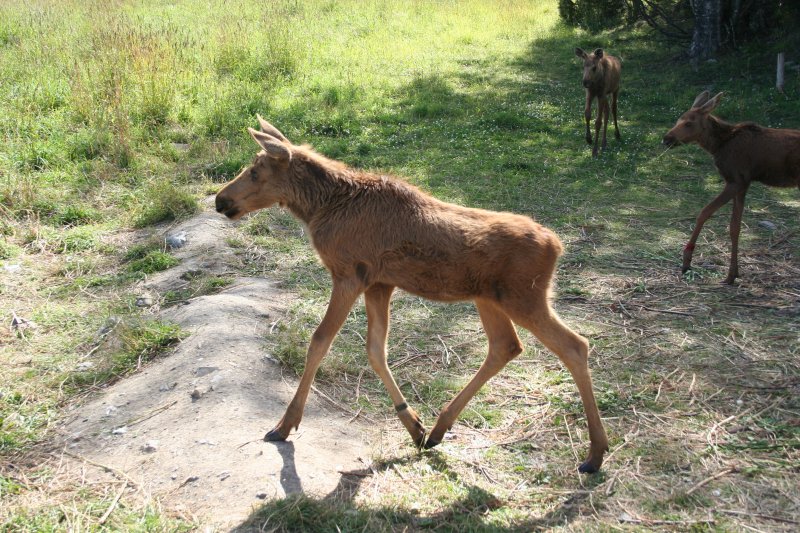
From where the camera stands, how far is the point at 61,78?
12.9m

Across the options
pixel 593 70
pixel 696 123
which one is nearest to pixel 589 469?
pixel 696 123

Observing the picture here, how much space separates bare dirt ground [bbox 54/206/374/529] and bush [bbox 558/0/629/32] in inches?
655

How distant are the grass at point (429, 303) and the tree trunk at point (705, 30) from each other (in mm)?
506

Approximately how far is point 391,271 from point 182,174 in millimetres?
6415

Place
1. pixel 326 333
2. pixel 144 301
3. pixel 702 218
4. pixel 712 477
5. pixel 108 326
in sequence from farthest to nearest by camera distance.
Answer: pixel 702 218
pixel 144 301
pixel 108 326
pixel 326 333
pixel 712 477

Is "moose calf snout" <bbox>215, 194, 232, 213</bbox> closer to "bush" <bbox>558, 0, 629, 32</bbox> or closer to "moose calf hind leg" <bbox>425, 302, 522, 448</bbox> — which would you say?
"moose calf hind leg" <bbox>425, 302, 522, 448</bbox>

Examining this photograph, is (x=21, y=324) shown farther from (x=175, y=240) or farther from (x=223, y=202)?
(x=223, y=202)

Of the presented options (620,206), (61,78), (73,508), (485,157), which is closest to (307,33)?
(61,78)

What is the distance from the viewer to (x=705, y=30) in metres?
18.0

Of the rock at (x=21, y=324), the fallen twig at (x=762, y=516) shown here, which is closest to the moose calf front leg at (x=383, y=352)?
the fallen twig at (x=762, y=516)

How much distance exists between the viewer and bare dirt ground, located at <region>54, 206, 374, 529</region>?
4426mm

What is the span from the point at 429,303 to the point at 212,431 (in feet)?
10.2

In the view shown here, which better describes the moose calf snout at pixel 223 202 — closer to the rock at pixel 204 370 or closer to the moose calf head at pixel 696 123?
the rock at pixel 204 370

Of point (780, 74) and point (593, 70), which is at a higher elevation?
point (593, 70)
